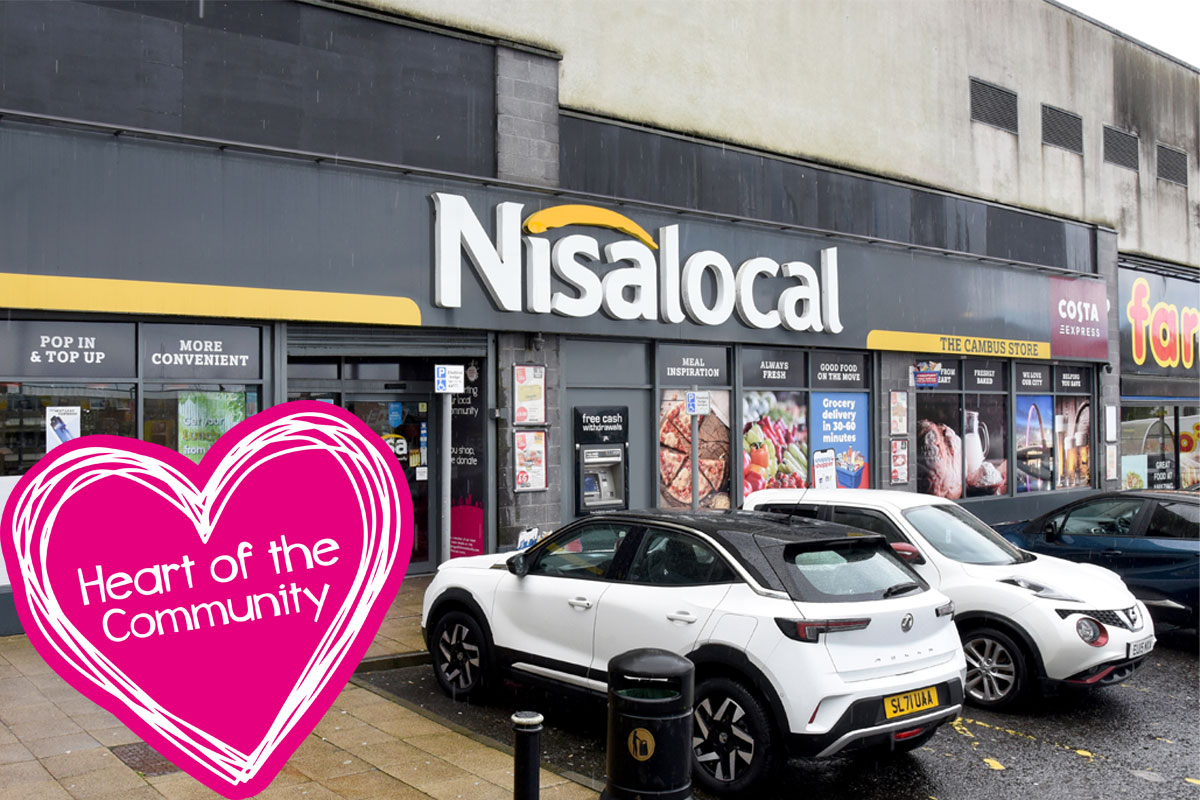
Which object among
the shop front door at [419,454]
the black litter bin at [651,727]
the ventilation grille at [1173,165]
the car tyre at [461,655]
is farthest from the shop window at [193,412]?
the ventilation grille at [1173,165]

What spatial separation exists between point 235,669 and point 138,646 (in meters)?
0.40

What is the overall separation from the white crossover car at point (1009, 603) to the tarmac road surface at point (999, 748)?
37 centimetres

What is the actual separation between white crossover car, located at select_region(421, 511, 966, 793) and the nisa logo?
18.9 feet

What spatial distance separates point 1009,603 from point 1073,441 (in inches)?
619

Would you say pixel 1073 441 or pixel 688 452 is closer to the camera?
→ pixel 688 452

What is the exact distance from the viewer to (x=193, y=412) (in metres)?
11.0

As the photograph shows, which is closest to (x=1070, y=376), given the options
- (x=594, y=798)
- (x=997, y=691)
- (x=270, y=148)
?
(x=997, y=691)

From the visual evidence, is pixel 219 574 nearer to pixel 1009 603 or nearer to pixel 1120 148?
pixel 1009 603

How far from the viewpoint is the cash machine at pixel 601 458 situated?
45.9ft

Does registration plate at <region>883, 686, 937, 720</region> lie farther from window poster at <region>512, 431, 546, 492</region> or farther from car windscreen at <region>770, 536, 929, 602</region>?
window poster at <region>512, 431, 546, 492</region>

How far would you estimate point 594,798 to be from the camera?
595 centimetres

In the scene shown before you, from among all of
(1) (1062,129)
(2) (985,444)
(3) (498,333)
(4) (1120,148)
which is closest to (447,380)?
(3) (498,333)

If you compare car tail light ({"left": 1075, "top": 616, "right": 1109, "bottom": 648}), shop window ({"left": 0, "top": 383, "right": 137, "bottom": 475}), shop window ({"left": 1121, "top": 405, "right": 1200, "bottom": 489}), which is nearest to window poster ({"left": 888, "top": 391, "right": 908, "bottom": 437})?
shop window ({"left": 1121, "top": 405, "right": 1200, "bottom": 489})

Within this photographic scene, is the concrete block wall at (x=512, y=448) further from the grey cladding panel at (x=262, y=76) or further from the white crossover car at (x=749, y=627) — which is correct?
the white crossover car at (x=749, y=627)
